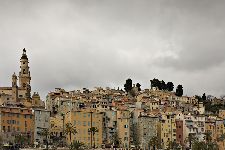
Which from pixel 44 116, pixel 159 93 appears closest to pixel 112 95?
pixel 159 93

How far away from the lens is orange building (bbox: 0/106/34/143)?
92.4 meters

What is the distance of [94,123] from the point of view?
101688mm

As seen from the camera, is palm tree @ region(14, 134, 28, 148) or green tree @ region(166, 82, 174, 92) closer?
palm tree @ region(14, 134, 28, 148)

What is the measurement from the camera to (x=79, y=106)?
113812mm

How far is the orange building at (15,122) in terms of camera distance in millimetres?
92438

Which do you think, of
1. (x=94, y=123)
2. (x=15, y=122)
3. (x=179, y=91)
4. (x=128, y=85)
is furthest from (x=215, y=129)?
(x=15, y=122)

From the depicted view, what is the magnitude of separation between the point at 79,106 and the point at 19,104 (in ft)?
53.5

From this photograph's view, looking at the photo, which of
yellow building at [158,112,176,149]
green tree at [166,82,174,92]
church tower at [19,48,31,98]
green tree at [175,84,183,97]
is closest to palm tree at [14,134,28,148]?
church tower at [19,48,31,98]

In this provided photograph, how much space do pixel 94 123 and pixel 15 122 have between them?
1626 centimetres

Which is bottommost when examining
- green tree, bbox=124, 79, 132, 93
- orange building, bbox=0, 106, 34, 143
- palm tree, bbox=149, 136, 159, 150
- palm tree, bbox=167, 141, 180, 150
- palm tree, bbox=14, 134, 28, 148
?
palm tree, bbox=167, 141, 180, 150

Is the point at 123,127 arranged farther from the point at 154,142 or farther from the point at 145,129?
the point at 154,142

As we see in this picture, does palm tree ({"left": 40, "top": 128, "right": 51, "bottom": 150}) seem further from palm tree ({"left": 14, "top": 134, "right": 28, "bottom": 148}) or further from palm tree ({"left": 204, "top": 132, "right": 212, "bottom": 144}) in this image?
palm tree ({"left": 204, "top": 132, "right": 212, "bottom": 144})

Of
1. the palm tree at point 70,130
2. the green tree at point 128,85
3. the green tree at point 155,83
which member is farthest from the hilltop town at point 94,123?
the green tree at point 155,83

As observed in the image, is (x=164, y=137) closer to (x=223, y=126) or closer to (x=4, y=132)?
(x=223, y=126)
